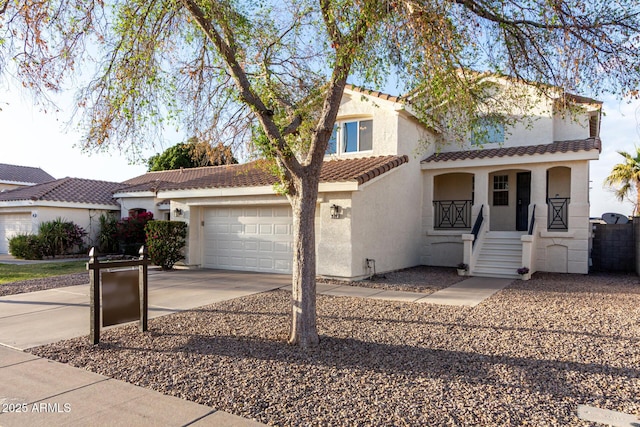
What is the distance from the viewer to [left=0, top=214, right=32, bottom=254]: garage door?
2117cm

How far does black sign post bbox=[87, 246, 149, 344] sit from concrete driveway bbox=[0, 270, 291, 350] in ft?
2.60

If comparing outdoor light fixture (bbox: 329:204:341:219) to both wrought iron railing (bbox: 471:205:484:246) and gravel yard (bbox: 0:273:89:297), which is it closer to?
wrought iron railing (bbox: 471:205:484:246)

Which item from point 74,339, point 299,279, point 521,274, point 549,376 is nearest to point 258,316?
point 299,279

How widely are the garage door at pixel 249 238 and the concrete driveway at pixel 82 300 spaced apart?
63 cm

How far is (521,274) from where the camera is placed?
12500 mm

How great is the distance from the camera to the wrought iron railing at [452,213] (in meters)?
16.3

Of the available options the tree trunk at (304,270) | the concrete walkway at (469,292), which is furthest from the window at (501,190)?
the tree trunk at (304,270)

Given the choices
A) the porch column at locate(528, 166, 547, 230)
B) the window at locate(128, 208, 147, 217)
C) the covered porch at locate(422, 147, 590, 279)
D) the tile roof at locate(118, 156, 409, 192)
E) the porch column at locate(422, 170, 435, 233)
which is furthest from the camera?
the window at locate(128, 208, 147, 217)

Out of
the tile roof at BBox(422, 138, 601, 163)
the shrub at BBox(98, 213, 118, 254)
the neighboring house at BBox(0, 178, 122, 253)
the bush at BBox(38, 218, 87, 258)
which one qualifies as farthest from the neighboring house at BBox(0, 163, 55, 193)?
the tile roof at BBox(422, 138, 601, 163)

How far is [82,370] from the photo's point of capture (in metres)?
4.95

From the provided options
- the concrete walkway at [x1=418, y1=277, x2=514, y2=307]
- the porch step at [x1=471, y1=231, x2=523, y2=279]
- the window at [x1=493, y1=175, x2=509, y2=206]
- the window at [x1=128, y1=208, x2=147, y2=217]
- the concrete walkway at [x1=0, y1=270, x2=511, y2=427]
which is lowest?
the concrete walkway at [x1=418, y1=277, x2=514, y2=307]

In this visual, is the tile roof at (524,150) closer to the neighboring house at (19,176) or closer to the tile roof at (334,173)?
the tile roof at (334,173)

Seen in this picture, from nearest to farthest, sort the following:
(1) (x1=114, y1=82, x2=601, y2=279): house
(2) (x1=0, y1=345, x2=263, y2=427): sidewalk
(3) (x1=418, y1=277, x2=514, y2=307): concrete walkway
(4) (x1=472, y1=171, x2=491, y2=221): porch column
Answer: (2) (x1=0, y1=345, x2=263, y2=427): sidewalk, (3) (x1=418, y1=277, x2=514, y2=307): concrete walkway, (1) (x1=114, y1=82, x2=601, y2=279): house, (4) (x1=472, y1=171, x2=491, y2=221): porch column

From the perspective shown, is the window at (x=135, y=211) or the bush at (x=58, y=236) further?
the window at (x=135, y=211)
